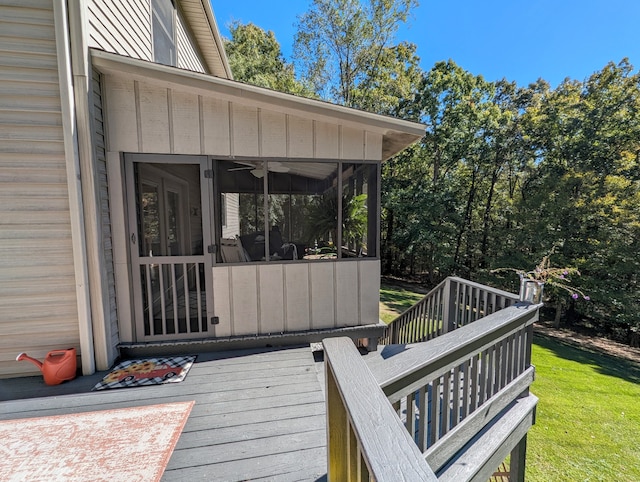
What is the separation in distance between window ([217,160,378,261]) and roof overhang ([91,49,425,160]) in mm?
478

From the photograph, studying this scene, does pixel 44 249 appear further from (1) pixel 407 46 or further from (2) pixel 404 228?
(1) pixel 407 46

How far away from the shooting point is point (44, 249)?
2.50m

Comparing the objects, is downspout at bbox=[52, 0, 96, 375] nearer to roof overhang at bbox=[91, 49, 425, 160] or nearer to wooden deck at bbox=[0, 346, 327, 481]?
roof overhang at bbox=[91, 49, 425, 160]

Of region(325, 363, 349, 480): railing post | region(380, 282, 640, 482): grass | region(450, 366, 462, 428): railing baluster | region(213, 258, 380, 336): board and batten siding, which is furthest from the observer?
region(380, 282, 640, 482): grass

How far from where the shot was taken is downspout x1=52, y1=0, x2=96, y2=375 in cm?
230

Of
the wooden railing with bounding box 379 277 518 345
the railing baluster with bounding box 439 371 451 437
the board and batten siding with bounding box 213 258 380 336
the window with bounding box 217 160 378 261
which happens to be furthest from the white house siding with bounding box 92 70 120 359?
the wooden railing with bounding box 379 277 518 345

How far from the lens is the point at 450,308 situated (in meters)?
3.47

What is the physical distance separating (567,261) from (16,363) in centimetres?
1534

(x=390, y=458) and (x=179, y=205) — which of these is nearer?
(x=390, y=458)

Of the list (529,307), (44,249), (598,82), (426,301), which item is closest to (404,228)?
(598,82)

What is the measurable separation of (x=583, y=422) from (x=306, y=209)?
571 cm

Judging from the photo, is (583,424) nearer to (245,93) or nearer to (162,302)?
(162,302)

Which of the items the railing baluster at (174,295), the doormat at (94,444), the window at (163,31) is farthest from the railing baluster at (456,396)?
the window at (163,31)

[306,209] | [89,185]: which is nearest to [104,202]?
[89,185]
